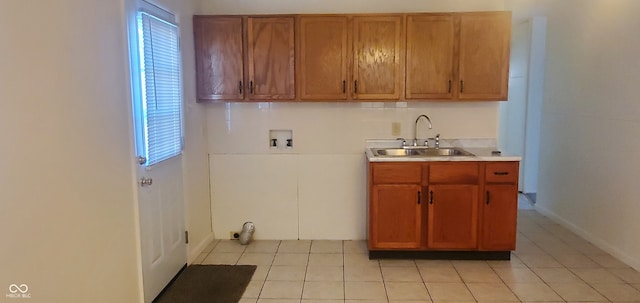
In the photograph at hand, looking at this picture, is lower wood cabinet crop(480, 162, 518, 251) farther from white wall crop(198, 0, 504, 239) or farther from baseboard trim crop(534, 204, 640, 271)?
baseboard trim crop(534, 204, 640, 271)

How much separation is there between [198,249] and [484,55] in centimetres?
299

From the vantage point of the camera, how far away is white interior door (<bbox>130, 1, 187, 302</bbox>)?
110 inches

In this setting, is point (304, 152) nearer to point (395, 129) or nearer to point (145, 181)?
point (395, 129)

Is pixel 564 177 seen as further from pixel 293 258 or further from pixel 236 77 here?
pixel 236 77

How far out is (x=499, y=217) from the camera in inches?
144

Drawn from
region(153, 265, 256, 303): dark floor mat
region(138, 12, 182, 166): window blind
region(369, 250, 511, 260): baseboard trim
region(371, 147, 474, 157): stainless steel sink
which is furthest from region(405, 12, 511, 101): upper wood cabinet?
region(153, 265, 256, 303): dark floor mat

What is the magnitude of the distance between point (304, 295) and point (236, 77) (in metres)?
1.95

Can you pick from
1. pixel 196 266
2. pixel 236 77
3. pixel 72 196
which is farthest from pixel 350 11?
pixel 72 196

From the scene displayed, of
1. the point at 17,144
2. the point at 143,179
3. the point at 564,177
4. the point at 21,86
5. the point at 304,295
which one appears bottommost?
the point at 304,295

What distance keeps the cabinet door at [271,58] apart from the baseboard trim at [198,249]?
4.62ft

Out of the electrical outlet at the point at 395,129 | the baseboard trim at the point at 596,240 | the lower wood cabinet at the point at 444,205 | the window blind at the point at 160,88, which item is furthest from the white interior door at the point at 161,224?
the baseboard trim at the point at 596,240

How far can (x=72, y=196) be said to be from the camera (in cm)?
208

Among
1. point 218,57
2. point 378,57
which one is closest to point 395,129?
point 378,57

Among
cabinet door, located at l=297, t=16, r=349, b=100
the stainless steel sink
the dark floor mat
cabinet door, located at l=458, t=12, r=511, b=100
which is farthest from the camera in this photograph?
the stainless steel sink
